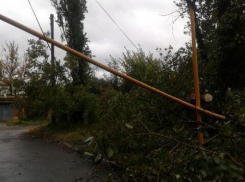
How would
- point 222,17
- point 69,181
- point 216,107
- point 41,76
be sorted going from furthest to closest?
1. point 41,76
2. point 222,17
3. point 69,181
4. point 216,107

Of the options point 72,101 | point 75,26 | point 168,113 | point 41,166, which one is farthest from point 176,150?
point 75,26

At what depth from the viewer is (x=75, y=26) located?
20703 mm

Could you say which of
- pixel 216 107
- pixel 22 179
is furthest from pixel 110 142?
pixel 22 179

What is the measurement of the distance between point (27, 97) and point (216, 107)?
647 inches

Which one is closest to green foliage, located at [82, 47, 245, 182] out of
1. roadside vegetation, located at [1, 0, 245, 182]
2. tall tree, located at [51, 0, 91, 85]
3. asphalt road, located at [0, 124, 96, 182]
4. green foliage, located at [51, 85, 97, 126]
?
roadside vegetation, located at [1, 0, 245, 182]

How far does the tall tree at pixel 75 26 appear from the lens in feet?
67.8

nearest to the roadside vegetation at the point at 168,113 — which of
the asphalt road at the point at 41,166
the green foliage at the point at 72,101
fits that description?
the green foliage at the point at 72,101

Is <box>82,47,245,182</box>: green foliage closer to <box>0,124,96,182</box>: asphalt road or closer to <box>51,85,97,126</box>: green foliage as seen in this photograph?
<box>0,124,96,182</box>: asphalt road

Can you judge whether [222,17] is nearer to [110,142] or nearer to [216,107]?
[216,107]

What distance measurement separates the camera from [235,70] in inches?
425

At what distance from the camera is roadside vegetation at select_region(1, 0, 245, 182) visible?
11.0 ft

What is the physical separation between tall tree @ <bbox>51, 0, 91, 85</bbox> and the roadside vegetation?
5.0 inches

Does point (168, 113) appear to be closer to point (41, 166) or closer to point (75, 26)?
point (41, 166)

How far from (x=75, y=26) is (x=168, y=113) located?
16.6 m
